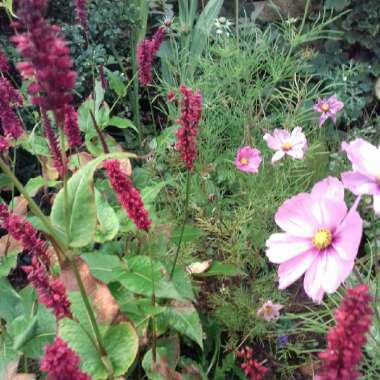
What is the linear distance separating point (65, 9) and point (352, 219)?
88.1 inches

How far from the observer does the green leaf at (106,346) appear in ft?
3.92

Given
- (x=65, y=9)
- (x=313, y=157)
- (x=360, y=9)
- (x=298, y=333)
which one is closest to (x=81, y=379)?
(x=298, y=333)

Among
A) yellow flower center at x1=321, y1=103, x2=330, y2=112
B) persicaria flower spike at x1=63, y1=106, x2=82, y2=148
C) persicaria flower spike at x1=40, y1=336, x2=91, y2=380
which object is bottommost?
yellow flower center at x1=321, y1=103, x2=330, y2=112

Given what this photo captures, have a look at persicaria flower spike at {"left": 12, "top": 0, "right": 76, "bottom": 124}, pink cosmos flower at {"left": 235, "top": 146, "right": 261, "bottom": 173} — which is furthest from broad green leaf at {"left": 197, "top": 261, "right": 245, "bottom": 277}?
persicaria flower spike at {"left": 12, "top": 0, "right": 76, "bottom": 124}

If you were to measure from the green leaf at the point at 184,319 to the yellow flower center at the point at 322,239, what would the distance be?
520mm

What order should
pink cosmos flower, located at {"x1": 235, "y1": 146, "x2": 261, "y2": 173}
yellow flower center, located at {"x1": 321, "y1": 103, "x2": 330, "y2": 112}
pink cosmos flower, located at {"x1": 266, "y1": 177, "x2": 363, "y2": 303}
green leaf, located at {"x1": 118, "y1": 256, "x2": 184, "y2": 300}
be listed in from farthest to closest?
yellow flower center, located at {"x1": 321, "y1": 103, "x2": 330, "y2": 112} < pink cosmos flower, located at {"x1": 235, "y1": 146, "x2": 261, "y2": 173} < green leaf, located at {"x1": 118, "y1": 256, "x2": 184, "y2": 300} < pink cosmos flower, located at {"x1": 266, "y1": 177, "x2": 363, "y2": 303}

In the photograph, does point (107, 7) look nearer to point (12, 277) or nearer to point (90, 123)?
point (90, 123)

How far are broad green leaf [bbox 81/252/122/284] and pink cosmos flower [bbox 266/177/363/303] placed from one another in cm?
52

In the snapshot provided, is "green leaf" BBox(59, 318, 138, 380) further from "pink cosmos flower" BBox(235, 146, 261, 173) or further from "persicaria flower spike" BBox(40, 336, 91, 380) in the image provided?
"pink cosmos flower" BBox(235, 146, 261, 173)

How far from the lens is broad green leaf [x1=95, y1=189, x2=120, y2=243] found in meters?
1.50

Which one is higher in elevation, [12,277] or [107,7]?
[107,7]

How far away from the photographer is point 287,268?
99cm

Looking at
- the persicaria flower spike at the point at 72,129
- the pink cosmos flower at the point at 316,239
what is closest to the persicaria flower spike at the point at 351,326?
the pink cosmos flower at the point at 316,239

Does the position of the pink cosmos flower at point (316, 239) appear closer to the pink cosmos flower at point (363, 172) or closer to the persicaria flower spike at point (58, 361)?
the pink cosmos flower at point (363, 172)
